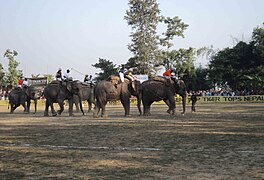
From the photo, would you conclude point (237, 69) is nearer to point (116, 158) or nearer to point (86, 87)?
point (86, 87)

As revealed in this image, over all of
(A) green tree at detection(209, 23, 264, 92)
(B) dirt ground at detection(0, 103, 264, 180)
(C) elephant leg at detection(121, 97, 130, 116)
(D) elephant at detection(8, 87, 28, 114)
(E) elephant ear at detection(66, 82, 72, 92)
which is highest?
(A) green tree at detection(209, 23, 264, 92)

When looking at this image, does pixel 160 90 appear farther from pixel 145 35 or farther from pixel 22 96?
pixel 145 35

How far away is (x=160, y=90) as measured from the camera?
848 inches

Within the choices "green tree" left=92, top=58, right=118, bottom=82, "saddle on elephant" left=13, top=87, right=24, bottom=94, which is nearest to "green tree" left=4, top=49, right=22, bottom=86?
"green tree" left=92, top=58, right=118, bottom=82

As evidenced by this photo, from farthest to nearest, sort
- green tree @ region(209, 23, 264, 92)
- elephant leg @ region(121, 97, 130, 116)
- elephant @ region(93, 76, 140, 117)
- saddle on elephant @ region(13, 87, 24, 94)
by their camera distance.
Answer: green tree @ region(209, 23, 264, 92) < saddle on elephant @ region(13, 87, 24, 94) < elephant leg @ region(121, 97, 130, 116) < elephant @ region(93, 76, 140, 117)

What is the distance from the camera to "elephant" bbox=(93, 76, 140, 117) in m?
20.4

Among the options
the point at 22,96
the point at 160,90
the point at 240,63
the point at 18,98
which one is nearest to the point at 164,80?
the point at 160,90

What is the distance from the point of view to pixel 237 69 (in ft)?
213

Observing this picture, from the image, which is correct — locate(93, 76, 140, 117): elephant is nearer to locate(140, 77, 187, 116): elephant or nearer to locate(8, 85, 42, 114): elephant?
locate(140, 77, 187, 116): elephant

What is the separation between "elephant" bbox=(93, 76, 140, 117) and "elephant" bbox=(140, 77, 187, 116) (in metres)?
1.03

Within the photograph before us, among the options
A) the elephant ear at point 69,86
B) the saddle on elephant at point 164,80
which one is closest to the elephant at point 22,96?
the elephant ear at point 69,86

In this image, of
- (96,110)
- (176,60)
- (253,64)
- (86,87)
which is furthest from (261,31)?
(96,110)

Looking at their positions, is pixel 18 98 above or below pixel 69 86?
below

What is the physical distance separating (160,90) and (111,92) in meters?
2.75
